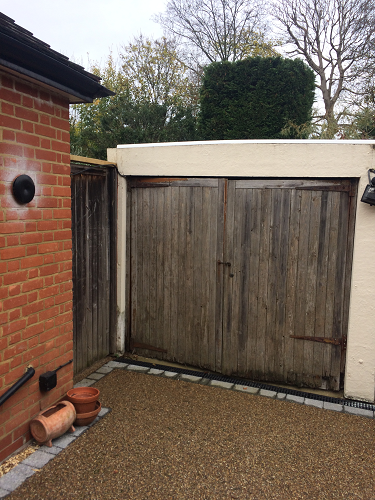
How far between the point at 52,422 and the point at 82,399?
312mm

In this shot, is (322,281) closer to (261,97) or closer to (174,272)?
(174,272)

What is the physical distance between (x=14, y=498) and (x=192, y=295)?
2.61 metres

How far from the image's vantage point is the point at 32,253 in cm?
284

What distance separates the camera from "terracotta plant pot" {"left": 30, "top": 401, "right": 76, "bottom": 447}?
287cm

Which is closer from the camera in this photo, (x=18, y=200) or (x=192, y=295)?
(x=18, y=200)

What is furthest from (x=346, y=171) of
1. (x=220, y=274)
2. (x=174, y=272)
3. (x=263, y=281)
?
(x=174, y=272)

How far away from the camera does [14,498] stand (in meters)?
2.43

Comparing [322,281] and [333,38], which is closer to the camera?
[322,281]

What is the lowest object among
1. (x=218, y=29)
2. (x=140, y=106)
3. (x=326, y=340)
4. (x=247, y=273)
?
(x=326, y=340)

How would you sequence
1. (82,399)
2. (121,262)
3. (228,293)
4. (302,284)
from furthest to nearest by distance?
(121,262) < (228,293) < (302,284) < (82,399)

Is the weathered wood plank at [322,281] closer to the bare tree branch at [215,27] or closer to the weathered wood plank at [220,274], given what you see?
the weathered wood plank at [220,274]

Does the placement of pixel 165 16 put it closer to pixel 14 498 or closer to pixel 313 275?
pixel 313 275

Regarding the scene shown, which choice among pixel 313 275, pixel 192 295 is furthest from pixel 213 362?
pixel 313 275

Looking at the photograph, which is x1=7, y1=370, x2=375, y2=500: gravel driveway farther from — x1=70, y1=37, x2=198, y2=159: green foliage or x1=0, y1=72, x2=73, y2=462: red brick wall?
x1=70, y1=37, x2=198, y2=159: green foliage
